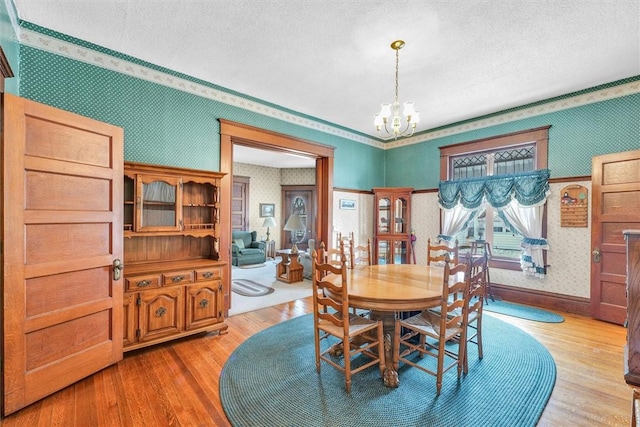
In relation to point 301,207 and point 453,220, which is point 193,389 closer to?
point 453,220

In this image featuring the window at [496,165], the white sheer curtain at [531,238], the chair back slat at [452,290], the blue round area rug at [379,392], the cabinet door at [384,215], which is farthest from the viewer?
the cabinet door at [384,215]

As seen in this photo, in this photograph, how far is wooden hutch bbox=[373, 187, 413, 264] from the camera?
5.50 metres

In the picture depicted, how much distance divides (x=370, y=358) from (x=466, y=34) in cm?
314

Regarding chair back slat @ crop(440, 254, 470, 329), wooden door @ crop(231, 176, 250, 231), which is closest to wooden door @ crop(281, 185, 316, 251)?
wooden door @ crop(231, 176, 250, 231)

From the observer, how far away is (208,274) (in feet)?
10.3

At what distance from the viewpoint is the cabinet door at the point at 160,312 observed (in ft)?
8.94

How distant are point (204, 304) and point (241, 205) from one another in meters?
5.65

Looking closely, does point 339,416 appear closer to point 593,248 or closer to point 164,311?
point 164,311

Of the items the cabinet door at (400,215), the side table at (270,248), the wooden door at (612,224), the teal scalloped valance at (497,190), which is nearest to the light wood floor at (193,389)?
the wooden door at (612,224)

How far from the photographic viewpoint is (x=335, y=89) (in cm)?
380

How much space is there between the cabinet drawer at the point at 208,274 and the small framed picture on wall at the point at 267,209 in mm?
5800

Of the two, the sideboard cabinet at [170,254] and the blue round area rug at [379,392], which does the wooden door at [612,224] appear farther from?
the sideboard cabinet at [170,254]

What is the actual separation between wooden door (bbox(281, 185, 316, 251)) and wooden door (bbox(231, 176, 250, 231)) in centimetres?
126

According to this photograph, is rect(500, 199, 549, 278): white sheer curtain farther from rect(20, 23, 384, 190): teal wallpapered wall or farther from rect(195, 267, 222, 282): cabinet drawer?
rect(195, 267, 222, 282): cabinet drawer
